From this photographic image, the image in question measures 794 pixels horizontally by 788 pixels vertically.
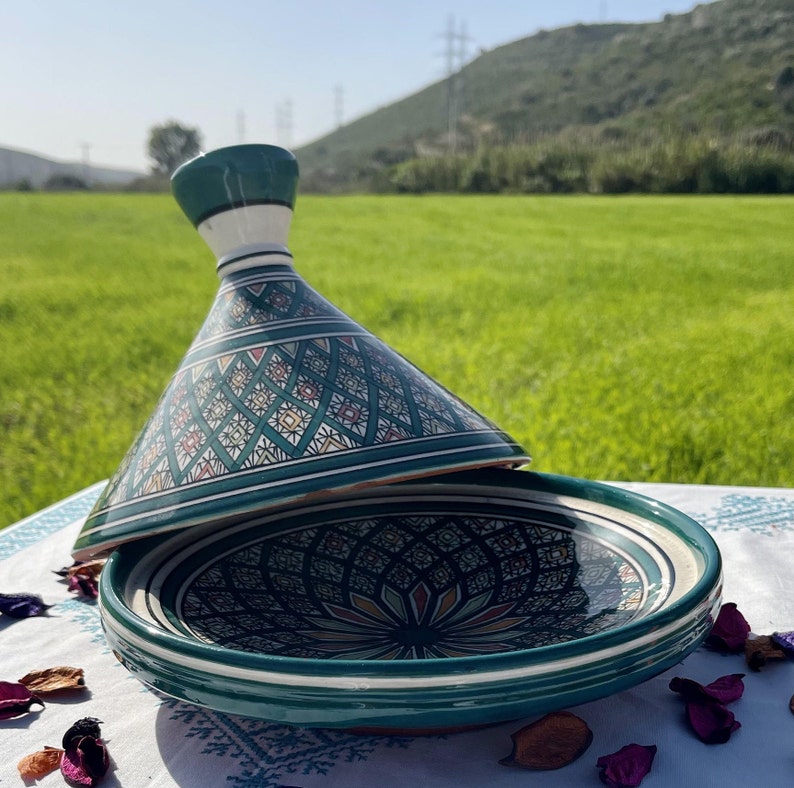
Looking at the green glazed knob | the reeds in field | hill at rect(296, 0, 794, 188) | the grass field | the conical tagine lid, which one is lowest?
the grass field

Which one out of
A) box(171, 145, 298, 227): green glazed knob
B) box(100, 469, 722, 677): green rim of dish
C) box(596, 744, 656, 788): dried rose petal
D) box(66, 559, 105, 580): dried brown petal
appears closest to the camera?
box(100, 469, 722, 677): green rim of dish

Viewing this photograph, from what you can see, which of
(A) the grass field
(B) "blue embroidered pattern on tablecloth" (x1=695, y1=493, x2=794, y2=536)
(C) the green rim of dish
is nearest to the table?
(C) the green rim of dish

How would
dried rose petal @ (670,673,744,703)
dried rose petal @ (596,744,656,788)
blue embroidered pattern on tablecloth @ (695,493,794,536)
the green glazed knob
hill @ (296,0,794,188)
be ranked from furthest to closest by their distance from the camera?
hill @ (296,0,794,188)
blue embroidered pattern on tablecloth @ (695,493,794,536)
the green glazed knob
dried rose petal @ (670,673,744,703)
dried rose petal @ (596,744,656,788)

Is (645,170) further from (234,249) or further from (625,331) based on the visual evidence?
(234,249)

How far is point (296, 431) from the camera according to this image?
964 millimetres

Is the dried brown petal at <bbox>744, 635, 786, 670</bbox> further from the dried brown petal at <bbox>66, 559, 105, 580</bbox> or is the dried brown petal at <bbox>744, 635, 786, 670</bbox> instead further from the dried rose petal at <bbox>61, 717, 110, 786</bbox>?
the dried brown petal at <bbox>66, 559, 105, 580</bbox>

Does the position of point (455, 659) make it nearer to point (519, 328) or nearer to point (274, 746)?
point (274, 746)

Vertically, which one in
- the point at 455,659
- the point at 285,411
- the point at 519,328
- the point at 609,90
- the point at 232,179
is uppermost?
the point at 609,90

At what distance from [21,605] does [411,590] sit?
1.93 feet

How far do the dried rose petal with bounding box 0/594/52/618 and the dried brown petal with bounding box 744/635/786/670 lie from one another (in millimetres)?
999

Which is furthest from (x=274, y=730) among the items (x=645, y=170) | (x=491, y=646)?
(x=645, y=170)

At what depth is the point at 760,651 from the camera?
1.01 m

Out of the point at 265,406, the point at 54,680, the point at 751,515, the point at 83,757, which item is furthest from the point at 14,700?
the point at 751,515

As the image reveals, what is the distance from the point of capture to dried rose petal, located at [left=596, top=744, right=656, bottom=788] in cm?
78
